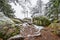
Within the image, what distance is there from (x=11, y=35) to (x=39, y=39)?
1.75m

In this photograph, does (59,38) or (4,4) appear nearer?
(59,38)

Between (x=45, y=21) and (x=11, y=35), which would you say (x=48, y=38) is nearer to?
(x=11, y=35)

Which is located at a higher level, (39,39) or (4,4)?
(4,4)

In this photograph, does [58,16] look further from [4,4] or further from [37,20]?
[4,4]

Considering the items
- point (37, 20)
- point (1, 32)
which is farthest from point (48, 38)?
point (37, 20)

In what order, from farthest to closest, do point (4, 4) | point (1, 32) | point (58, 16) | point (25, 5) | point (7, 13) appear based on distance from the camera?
1. point (25, 5)
2. point (58, 16)
3. point (7, 13)
4. point (4, 4)
5. point (1, 32)

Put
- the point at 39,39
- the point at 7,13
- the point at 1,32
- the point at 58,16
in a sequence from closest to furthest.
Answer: the point at 1,32 → the point at 39,39 → the point at 7,13 → the point at 58,16

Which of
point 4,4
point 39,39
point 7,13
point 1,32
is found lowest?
point 39,39

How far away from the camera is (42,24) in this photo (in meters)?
14.1

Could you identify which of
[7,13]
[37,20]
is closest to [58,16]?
[37,20]

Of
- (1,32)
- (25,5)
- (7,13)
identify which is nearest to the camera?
(1,32)

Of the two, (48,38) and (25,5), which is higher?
(25,5)

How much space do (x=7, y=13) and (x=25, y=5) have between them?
21.2 metres

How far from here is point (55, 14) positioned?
17328 millimetres
